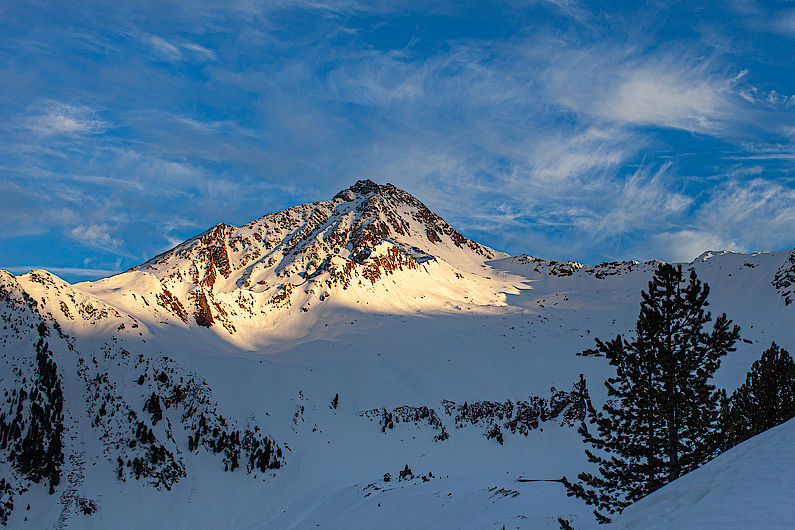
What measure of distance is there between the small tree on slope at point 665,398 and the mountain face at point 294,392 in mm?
2676

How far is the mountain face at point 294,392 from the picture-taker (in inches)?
1331

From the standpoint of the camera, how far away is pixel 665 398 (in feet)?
52.6

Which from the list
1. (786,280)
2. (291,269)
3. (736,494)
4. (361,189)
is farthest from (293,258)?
(736,494)

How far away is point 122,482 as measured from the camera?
36.1 m

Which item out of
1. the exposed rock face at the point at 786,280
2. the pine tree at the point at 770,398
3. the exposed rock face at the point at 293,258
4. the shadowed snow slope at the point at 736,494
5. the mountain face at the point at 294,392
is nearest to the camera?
the shadowed snow slope at the point at 736,494

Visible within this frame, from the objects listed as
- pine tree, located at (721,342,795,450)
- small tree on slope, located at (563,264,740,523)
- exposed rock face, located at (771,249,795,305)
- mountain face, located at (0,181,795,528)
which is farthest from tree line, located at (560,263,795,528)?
exposed rock face, located at (771,249,795,305)

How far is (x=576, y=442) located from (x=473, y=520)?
26.3 metres

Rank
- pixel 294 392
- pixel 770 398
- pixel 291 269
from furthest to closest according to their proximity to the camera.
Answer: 1. pixel 291 269
2. pixel 294 392
3. pixel 770 398

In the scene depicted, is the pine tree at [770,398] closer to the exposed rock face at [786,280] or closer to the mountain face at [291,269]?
the mountain face at [291,269]

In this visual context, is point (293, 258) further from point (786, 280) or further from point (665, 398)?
point (665, 398)

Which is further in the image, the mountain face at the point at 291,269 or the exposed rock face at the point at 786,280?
the exposed rock face at the point at 786,280

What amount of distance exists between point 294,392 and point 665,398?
41067 mm

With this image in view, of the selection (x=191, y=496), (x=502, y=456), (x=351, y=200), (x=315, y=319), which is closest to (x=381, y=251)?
(x=315, y=319)

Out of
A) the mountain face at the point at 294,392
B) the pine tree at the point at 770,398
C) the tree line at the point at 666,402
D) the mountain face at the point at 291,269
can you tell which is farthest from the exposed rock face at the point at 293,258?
the pine tree at the point at 770,398
